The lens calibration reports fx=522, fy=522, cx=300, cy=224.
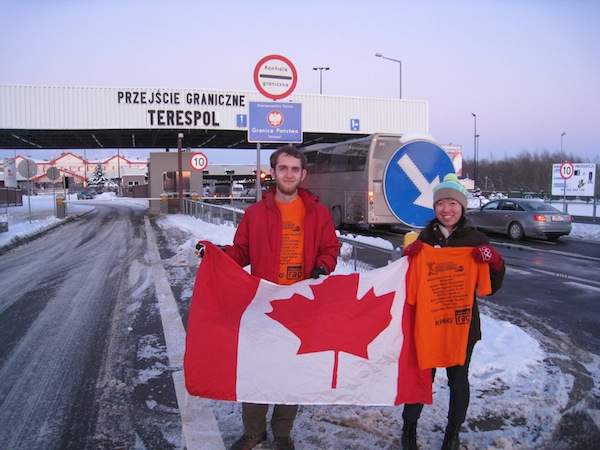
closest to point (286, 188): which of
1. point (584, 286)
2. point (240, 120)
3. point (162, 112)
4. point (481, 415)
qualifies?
point (481, 415)

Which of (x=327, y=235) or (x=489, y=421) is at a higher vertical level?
(x=327, y=235)

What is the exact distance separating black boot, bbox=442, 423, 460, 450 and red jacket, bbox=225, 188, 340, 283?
4.13ft

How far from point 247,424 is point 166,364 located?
1.88 metres

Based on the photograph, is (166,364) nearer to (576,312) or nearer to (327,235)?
(327,235)

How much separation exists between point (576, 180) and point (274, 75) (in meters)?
25.8

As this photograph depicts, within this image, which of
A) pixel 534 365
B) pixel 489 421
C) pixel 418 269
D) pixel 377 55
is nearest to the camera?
pixel 418 269

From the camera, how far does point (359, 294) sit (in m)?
3.44

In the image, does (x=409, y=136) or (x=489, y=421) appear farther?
(x=489, y=421)

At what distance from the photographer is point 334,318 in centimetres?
337

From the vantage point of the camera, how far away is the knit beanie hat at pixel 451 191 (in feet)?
10.6

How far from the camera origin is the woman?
10.6ft

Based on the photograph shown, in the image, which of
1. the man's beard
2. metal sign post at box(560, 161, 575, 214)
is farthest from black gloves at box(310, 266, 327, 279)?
metal sign post at box(560, 161, 575, 214)

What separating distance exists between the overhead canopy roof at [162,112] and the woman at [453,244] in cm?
2174

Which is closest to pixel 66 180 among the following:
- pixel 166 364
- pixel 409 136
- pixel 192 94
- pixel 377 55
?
pixel 192 94
